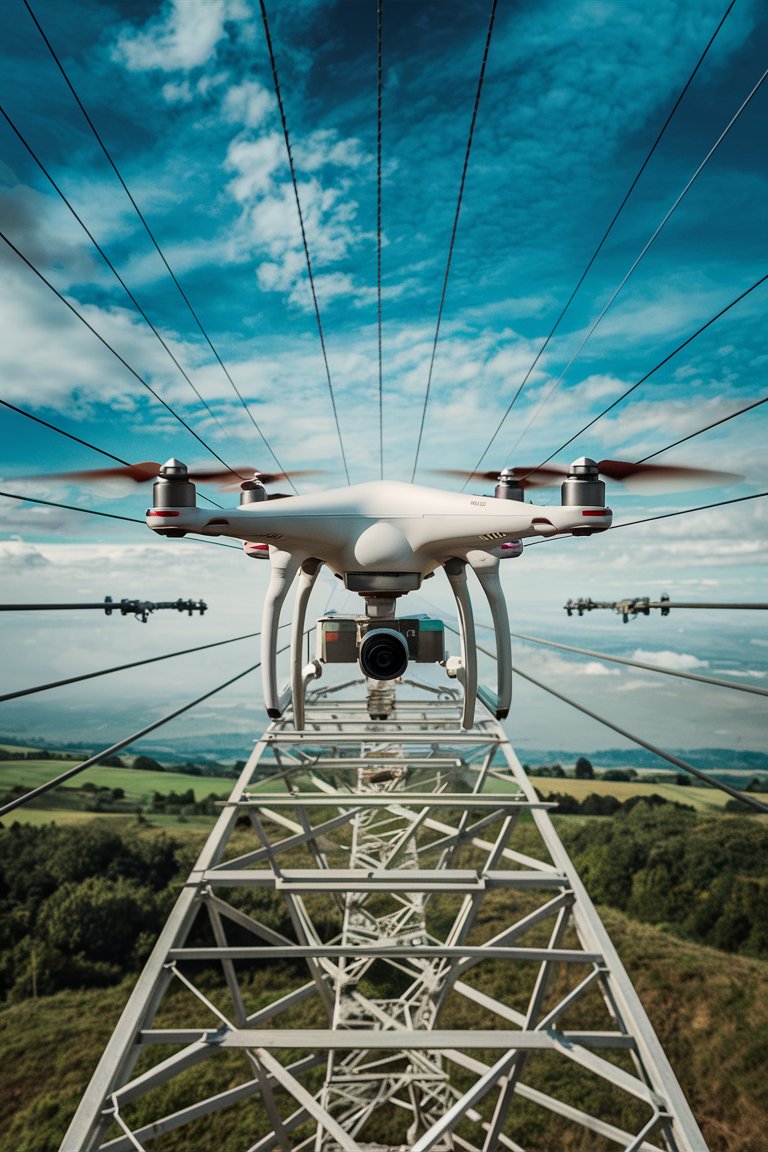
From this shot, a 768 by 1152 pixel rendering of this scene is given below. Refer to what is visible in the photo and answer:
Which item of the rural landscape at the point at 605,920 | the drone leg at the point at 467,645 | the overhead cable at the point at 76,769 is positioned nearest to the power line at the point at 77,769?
the overhead cable at the point at 76,769

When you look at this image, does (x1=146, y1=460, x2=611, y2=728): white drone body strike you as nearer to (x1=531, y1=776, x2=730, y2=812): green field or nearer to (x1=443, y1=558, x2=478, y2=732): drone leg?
(x1=443, y1=558, x2=478, y2=732): drone leg

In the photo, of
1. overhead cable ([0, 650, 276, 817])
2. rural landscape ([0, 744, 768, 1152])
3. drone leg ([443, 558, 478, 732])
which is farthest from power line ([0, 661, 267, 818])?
rural landscape ([0, 744, 768, 1152])

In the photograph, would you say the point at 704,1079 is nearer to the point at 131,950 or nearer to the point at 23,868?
the point at 131,950

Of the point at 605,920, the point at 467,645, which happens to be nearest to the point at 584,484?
the point at 467,645

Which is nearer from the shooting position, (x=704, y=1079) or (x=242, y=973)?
(x=704, y=1079)

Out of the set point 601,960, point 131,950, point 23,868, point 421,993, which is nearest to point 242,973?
point 131,950

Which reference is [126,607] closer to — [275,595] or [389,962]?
[275,595]
